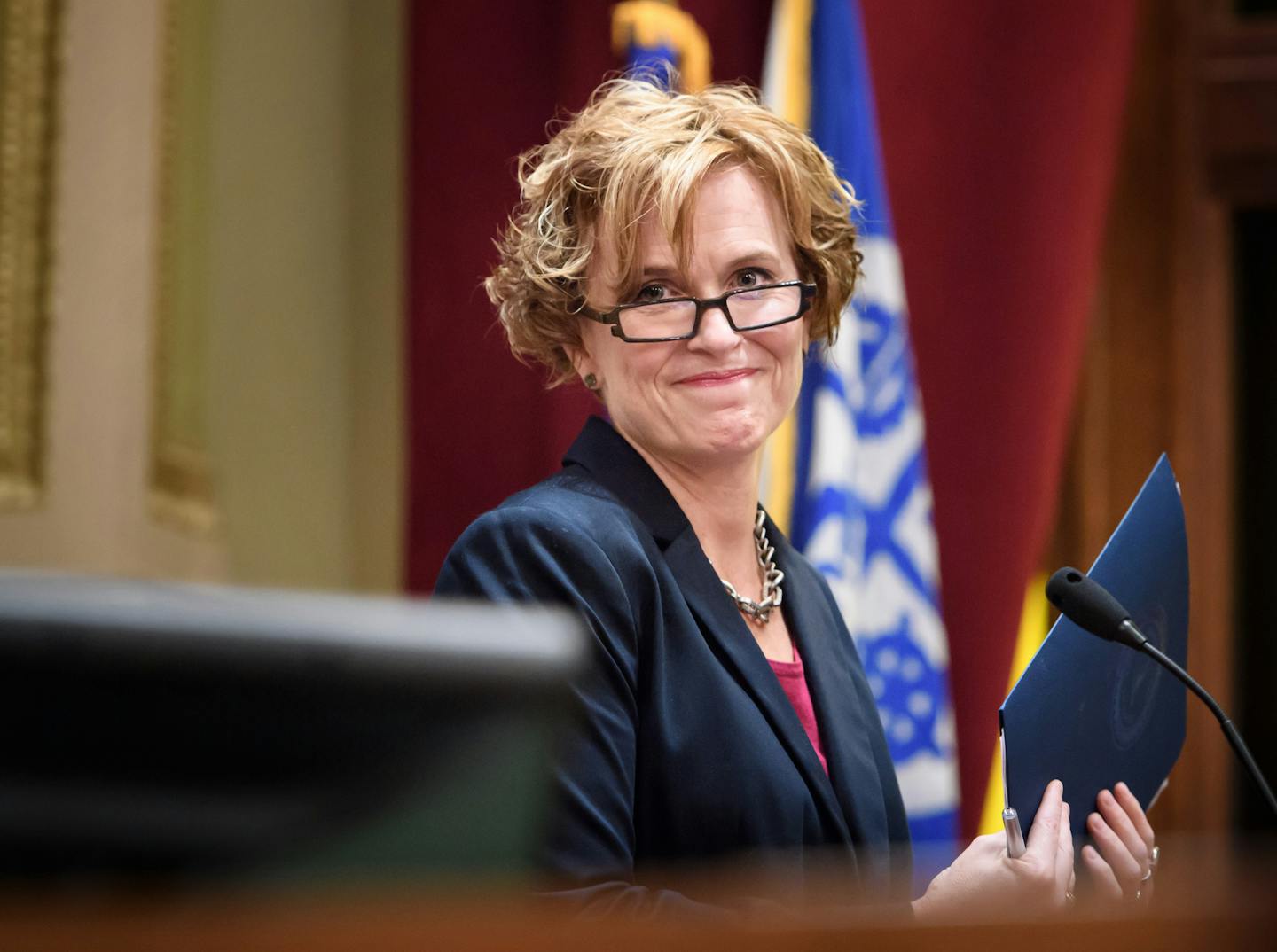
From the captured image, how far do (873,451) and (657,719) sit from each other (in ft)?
3.91

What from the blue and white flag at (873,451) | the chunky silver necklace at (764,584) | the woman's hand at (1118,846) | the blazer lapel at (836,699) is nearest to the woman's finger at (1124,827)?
the woman's hand at (1118,846)

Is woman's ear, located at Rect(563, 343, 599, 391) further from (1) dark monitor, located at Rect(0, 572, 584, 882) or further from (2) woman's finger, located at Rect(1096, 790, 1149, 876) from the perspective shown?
(1) dark monitor, located at Rect(0, 572, 584, 882)

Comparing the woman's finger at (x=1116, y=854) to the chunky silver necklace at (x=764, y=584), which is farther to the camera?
the chunky silver necklace at (x=764, y=584)

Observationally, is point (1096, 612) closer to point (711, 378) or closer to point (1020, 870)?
point (1020, 870)

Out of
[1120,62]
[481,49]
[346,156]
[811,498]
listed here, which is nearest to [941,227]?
[1120,62]

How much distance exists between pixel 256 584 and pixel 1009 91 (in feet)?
5.21

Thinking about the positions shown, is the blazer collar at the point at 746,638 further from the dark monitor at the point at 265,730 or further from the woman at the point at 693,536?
the dark monitor at the point at 265,730

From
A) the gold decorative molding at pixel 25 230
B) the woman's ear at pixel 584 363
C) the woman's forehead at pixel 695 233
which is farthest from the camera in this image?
the gold decorative molding at pixel 25 230

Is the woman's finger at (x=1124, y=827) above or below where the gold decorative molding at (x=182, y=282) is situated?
below

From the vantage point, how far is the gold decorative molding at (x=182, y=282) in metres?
2.09

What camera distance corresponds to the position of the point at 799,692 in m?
1.55

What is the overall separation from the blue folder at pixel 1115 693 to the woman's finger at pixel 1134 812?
0.02m

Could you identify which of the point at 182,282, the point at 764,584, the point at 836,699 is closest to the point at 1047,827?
the point at 836,699

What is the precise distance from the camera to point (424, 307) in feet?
8.64
